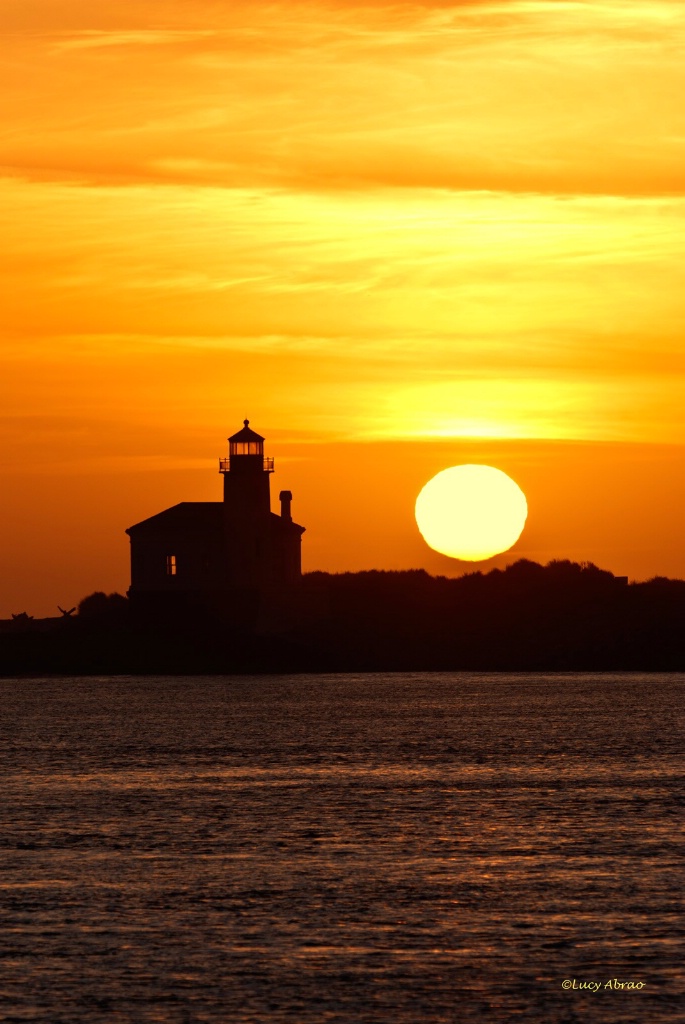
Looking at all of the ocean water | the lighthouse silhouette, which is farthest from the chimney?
the ocean water

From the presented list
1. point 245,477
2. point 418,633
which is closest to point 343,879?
point 245,477

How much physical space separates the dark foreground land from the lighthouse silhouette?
16.1ft

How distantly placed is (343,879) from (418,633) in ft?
308

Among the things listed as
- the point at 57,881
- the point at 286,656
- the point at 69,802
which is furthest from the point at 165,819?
the point at 286,656

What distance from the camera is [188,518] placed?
106062mm

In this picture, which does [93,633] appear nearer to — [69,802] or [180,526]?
[180,526]

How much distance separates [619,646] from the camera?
4948 inches

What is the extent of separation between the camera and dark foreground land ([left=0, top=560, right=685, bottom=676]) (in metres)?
116

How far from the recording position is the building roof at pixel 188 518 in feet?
346

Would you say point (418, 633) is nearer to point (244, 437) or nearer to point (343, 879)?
point (244, 437)

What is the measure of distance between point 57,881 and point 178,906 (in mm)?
3394

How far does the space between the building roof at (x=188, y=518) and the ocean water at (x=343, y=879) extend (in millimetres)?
36326

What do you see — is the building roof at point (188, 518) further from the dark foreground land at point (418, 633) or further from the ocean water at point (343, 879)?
the ocean water at point (343, 879)

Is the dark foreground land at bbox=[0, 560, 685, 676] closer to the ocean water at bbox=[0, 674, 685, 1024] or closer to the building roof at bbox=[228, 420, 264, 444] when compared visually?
the building roof at bbox=[228, 420, 264, 444]
